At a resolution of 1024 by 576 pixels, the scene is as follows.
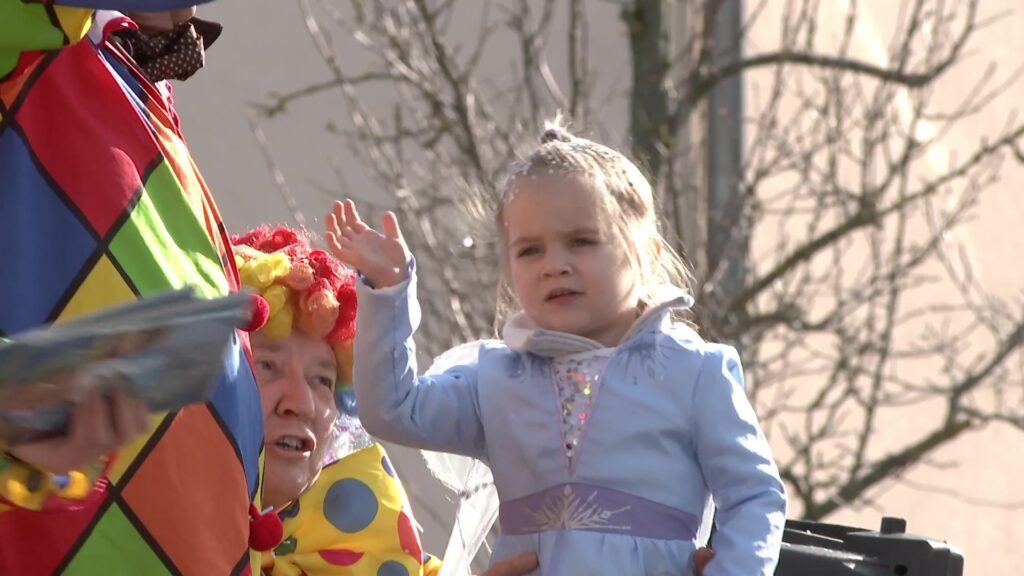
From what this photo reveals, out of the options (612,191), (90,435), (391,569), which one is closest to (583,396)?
(612,191)

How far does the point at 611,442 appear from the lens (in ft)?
9.16

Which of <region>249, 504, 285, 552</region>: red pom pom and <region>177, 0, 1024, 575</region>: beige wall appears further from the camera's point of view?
<region>177, 0, 1024, 575</region>: beige wall

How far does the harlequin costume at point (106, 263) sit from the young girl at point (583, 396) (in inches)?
18.6

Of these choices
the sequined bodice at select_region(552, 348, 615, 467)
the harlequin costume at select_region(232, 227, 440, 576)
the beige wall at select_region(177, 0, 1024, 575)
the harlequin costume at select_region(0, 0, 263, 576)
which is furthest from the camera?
the beige wall at select_region(177, 0, 1024, 575)

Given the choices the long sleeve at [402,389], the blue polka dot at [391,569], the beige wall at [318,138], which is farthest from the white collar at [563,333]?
the beige wall at [318,138]

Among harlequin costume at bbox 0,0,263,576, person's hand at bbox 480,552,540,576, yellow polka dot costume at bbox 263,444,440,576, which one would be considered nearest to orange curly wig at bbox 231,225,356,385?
yellow polka dot costume at bbox 263,444,440,576

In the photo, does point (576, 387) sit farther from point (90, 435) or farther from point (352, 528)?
point (90, 435)

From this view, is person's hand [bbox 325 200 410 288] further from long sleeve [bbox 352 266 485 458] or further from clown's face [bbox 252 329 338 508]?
clown's face [bbox 252 329 338 508]

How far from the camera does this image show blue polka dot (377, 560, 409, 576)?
305cm

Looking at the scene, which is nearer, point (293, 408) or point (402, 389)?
point (402, 389)

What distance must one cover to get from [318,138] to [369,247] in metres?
3.89

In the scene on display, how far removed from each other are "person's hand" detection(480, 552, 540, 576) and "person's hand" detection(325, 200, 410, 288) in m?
0.42

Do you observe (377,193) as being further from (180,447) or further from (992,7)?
(180,447)

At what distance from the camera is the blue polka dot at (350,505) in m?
3.09
